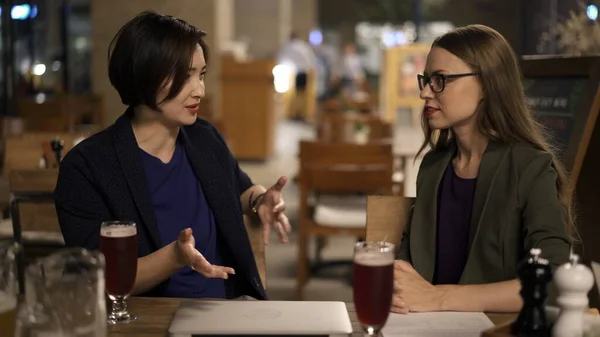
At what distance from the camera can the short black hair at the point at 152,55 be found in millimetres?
1979

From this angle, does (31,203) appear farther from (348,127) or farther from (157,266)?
(348,127)

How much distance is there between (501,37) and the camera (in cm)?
195

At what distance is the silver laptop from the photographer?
1389mm

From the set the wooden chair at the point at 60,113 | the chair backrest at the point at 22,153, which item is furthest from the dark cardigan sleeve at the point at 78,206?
the wooden chair at the point at 60,113

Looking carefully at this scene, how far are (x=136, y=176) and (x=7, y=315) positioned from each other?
75cm

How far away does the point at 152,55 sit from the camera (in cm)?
198

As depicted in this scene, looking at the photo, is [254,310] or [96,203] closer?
[254,310]

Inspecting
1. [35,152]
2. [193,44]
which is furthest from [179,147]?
[35,152]

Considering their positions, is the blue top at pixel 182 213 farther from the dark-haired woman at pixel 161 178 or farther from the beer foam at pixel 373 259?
the beer foam at pixel 373 259

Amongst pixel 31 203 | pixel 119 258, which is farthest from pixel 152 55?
pixel 31 203

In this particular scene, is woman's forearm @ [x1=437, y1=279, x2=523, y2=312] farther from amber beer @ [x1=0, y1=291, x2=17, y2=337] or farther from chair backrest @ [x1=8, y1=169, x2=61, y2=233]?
chair backrest @ [x1=8, y1=169, x2=61, y2=233]

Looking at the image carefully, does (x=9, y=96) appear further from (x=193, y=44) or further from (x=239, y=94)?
(x=193, y=44)

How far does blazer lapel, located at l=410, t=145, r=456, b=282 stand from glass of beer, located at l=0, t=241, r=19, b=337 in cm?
96

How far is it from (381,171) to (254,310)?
272 centimetres
